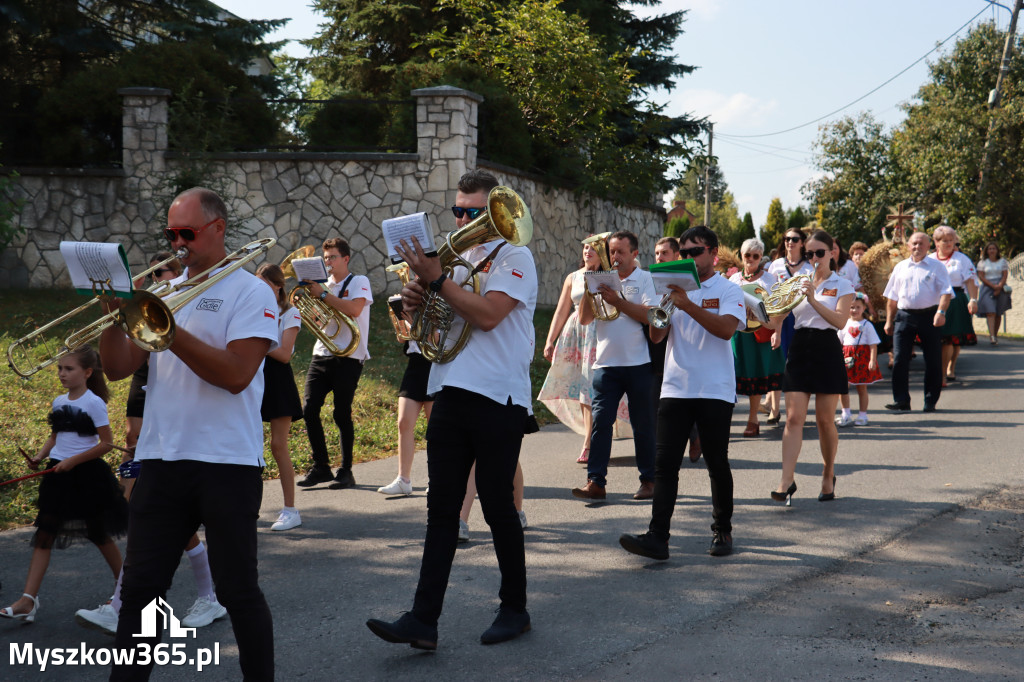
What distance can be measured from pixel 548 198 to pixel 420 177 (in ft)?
12.0

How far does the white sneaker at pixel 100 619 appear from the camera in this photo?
4449mm

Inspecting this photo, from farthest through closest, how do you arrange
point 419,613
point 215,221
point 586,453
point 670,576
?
point 586,453, point 670,576, point 419,613, point 215,221

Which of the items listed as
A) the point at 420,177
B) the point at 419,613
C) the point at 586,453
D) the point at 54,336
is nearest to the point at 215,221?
the point at 419,613

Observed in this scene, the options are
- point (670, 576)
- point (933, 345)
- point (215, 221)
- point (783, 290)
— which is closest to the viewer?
point (215, 221)

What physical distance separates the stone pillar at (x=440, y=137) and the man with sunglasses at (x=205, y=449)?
11806 mm

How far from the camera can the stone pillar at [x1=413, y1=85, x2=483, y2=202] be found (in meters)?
15.0

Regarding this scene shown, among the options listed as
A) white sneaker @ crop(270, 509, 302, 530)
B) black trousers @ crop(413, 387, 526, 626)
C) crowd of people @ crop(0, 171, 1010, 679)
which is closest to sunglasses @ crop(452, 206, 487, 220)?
crowd of people @ crop(0, 171, 1010, 679)

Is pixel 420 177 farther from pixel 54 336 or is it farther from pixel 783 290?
pixel 783 290

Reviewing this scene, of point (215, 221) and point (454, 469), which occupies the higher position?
point (215, 221)

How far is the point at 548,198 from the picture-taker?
18.0 meters

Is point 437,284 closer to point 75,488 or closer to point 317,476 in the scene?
point 75,488

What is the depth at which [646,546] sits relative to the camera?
5473 millimetres

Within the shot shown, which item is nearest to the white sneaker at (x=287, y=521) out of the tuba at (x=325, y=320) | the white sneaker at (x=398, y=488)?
the white sneaker at (x=398, y=488)

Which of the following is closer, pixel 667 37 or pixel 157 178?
pixel 157 178
